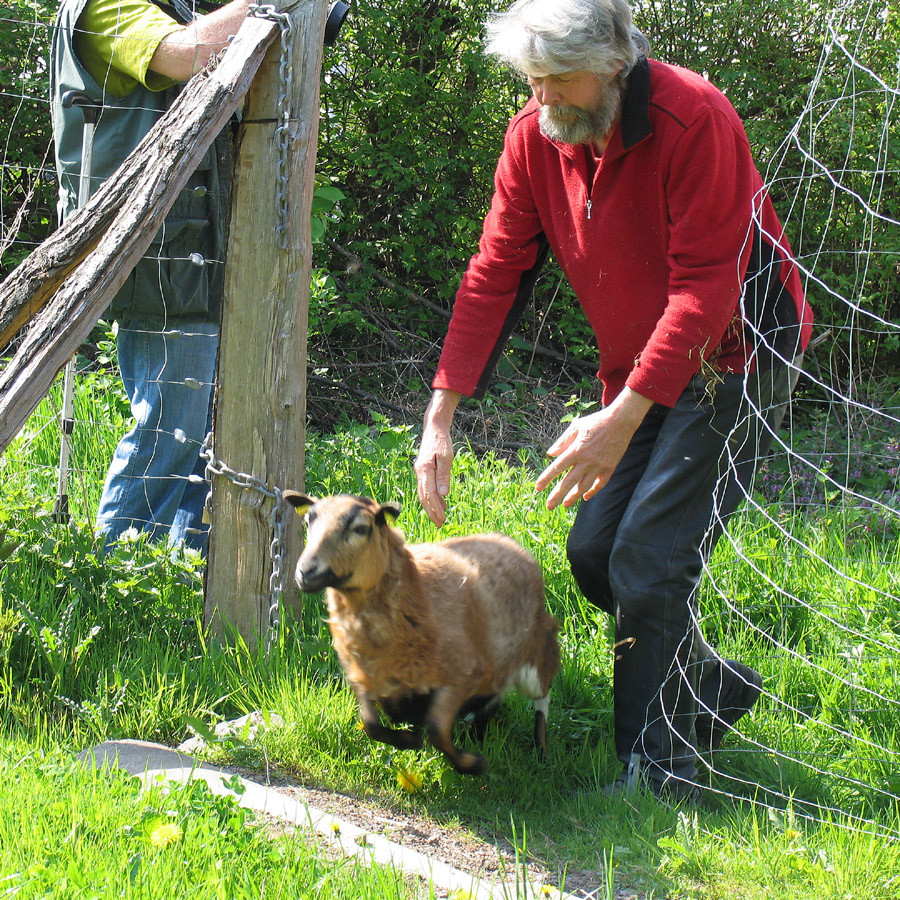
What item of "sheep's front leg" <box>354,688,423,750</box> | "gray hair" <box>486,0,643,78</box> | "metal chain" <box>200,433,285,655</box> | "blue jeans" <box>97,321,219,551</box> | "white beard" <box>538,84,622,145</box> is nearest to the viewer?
"gray hair" <box>486,0,643,78</box>

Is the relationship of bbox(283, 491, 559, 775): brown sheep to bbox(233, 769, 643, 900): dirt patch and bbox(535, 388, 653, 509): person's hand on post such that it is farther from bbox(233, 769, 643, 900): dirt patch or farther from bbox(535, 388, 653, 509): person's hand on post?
bbox(535, 388, 653, 509): person's hand on post

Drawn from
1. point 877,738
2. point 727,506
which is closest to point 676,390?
point 727,506

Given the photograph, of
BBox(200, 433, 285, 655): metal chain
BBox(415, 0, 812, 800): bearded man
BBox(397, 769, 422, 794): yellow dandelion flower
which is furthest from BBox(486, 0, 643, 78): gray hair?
BBox(397, 769, 422, 794): yellow dandelion flower

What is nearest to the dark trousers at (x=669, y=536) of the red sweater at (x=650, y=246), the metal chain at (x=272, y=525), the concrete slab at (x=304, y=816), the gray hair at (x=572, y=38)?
the red sweater at (x=650, y=246)

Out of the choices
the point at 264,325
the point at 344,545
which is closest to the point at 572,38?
the point at 264,325

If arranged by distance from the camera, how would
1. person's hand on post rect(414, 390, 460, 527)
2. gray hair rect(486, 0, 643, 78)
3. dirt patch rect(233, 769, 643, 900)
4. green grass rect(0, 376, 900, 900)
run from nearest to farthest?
green grass rect(0, 376, 900, 900)
dirt patch rect(233, 769, 643, 900)
gray hair rect(486, 0, 643, 78)
person's hand on post rect(414, 390, 460, 527)

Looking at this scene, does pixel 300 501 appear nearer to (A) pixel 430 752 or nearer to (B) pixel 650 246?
(A) pixel 430 752

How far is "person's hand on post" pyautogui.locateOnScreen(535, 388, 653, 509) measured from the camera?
3416 millimetres

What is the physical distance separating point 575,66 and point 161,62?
6.64ft

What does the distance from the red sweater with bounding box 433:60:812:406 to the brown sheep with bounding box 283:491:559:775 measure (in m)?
0.77

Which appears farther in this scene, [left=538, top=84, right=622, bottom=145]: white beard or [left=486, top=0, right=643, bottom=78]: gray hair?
[left=538, top=84, right=622, bottom=145]: white beard

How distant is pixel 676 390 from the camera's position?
11.4 feet

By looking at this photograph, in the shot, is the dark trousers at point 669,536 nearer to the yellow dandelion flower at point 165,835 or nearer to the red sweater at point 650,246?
the red sweater at point 650,246

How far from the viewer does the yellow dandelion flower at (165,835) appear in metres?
2.93
